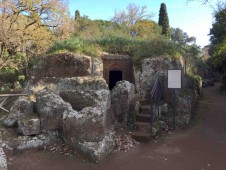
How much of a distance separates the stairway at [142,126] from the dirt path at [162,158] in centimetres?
30

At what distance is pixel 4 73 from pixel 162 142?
2023 cm

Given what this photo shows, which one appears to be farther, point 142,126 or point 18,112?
point 142,126

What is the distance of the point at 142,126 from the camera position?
8.87m

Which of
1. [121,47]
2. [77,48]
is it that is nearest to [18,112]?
[77,48]

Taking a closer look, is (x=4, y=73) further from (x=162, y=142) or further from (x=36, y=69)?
(x=162, y=142)

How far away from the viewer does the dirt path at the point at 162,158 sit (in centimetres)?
662

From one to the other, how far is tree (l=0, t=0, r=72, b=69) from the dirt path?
525 inches

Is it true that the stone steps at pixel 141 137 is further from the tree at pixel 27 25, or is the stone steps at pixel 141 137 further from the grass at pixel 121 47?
the tree at pixel 27 25

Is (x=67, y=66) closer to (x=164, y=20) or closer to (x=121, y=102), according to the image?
(x=121, y=102)

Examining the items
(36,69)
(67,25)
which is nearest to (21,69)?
(67,25)

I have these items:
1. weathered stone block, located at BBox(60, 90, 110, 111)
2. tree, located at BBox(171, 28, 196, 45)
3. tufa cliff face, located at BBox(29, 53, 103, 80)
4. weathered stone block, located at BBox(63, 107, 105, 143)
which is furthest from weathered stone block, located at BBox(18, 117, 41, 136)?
tree, located at BBox(171, 28, 196, 45)

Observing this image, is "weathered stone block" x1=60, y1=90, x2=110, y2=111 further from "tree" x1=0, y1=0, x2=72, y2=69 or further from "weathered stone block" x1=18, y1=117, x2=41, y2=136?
"tree" x1=0, y1=0, x2=72, y2=69

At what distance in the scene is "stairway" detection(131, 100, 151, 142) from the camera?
27.5 feet

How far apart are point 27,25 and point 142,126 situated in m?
14.8
